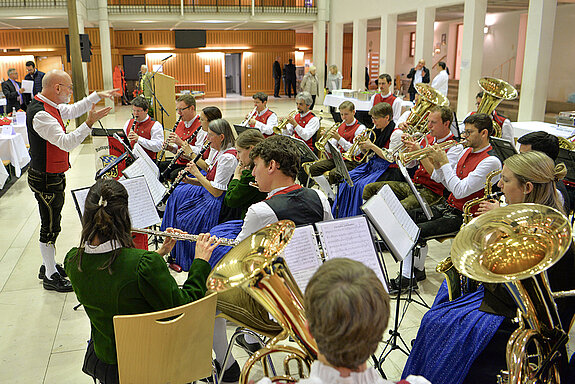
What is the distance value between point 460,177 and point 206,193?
6.78 feet

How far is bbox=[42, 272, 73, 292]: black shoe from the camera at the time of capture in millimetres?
3938

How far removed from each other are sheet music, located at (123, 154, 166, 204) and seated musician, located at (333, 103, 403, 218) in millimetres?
1843

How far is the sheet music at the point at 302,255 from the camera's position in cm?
219

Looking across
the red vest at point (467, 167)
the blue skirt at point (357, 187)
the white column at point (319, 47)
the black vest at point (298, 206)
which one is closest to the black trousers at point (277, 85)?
the white column at point (319, 47)

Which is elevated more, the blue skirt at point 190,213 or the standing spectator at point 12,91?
the standing spectator at point 12,91

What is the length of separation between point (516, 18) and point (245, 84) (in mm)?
11648

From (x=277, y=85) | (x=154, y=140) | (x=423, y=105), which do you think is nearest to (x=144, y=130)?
(x=154, y=140)

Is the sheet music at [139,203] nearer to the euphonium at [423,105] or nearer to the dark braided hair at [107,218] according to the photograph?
the dark braided hair at [107,218]

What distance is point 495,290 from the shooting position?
2186 millimetres

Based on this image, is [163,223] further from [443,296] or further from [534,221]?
[534,221]

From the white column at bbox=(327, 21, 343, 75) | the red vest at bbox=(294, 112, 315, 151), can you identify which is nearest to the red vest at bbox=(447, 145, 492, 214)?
the red vest at bbox=(294, 112, 315, 151)

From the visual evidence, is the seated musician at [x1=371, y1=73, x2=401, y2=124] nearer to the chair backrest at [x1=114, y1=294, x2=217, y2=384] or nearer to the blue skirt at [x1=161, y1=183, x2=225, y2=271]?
the blue skirt at [x1=161, y1=183, x2=225, y2=271]

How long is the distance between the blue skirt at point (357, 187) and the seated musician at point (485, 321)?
Result: 7.78 ft

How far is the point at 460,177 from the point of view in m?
3.85
